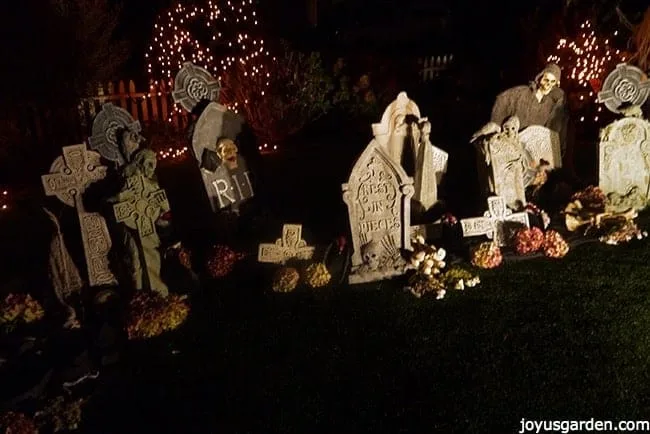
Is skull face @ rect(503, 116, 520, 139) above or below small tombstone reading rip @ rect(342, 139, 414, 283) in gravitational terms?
above

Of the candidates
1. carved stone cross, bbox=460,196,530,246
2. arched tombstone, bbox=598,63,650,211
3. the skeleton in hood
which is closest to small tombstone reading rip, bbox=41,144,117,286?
carved stone cross, bbox=460,196,530,246

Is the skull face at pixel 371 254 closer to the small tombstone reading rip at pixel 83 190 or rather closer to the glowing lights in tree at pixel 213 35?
the small tombstone reading rip at pixel 83 190

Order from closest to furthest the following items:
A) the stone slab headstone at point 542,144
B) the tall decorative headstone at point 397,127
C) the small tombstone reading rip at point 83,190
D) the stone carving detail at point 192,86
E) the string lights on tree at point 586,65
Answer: the small tombstone reading rip at point 83,190 < the stone carving detail at point 192,86 < the tall decorative headstone at point 397,127 < the stone slab headstone at point 542,144 < the string lights on tree at point 586,65

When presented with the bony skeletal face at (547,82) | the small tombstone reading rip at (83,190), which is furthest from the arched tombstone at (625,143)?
the small tombstone reading rip at (83,190)

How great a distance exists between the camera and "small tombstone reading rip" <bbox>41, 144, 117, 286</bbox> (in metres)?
6.70

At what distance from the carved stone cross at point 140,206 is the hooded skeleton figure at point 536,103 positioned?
460 cm

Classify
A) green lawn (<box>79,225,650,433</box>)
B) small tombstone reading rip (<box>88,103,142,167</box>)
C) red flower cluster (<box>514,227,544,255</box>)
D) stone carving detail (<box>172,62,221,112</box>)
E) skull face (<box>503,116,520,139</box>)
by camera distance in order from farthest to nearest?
1. stone carving detail (<box>172,62,221,112</box>)
2. skull face (<box>503,116,520,139</box>)
3. red flower cluster (<box>514,227,544,255</box>)
4. small tombstone reading rip (<box>88,103,142,167</box>)
5. green lawn (<box>79,225,650,433</box>)

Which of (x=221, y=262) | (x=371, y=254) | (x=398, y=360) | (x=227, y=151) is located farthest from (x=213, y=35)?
(x=398, y=360)

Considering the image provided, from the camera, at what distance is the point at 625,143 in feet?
26.3

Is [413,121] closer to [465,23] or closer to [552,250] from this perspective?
[552,250]

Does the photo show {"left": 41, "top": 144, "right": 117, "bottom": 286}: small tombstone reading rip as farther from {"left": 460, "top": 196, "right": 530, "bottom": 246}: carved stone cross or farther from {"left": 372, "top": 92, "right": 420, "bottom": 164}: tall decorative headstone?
{"left": 460, "top": 196, "right": 530, "bottom": 246}: carved stone cross

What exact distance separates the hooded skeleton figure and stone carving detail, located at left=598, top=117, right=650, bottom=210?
91 centimetres

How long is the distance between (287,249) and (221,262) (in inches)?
28.7

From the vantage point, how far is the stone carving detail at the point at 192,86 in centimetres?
781
